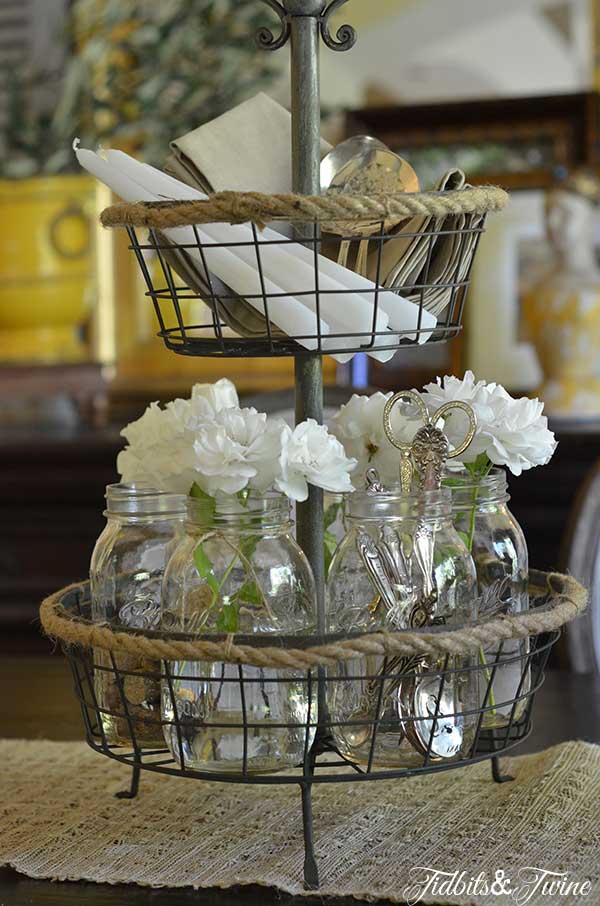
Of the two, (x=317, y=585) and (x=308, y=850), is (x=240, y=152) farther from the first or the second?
(x=308, y=850)

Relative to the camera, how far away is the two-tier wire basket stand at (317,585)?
1.95 feet

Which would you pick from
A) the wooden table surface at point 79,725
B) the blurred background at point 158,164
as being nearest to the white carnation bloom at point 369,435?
the wooden table surface at point 79,725

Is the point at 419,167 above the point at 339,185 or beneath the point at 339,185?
above

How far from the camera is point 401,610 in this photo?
651 millimetres

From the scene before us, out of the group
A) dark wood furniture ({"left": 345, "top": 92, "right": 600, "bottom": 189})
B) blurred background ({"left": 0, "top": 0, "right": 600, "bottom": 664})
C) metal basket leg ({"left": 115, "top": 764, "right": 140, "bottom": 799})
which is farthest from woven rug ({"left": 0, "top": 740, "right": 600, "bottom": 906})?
dark wood furniture ({"left": 345, "top": 92, "right": 600, "bottom": 189})

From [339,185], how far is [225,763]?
1.14 feet

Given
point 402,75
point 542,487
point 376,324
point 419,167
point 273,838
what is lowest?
point 273,838

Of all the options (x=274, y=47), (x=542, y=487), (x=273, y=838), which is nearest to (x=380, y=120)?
(x=542, y=487)

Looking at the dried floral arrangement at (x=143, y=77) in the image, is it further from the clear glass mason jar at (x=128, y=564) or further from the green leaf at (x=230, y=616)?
the green leaf at (x=230, y=616)

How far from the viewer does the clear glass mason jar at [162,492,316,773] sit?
2.11 ft

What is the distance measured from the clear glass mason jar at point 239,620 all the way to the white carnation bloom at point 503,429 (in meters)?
0.12

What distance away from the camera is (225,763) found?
0.65 metres

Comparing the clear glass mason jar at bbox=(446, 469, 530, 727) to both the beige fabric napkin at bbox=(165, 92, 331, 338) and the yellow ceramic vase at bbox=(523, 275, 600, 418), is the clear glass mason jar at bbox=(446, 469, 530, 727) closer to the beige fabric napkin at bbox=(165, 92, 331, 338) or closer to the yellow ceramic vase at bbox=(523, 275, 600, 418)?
the beige fabric napkin at bbox=(165, 92, 331, 338)

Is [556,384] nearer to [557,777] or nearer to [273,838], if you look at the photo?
[557,777]
